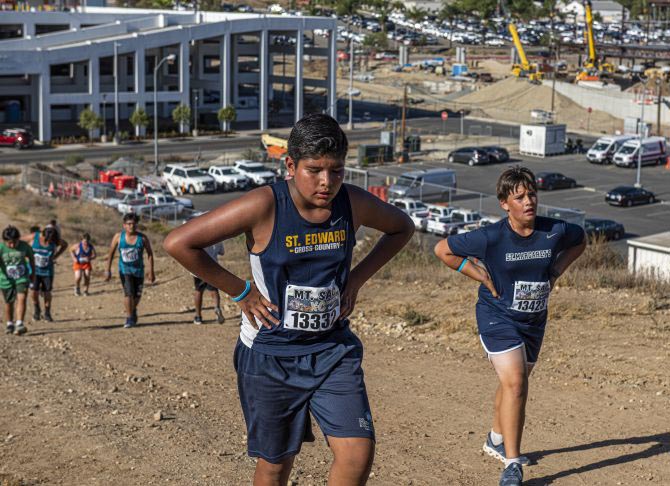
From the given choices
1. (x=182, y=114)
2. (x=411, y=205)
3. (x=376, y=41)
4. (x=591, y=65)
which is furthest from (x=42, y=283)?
(x=376, y=41)

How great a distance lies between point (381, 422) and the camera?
805 centimetres

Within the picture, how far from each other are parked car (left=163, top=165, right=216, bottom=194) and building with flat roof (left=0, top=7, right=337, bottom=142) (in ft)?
48.0

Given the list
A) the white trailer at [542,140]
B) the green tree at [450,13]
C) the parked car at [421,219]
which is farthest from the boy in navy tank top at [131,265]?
the green tree at [450,13]

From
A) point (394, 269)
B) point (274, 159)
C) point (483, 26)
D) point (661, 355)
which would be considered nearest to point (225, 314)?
point (394, 269)

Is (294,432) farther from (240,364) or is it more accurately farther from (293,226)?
(293,226)

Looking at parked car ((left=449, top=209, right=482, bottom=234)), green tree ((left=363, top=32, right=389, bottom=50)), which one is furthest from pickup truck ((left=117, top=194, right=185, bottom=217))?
green tree ((left=363, top=32, right=389, bottom=50))

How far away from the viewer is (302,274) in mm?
4867

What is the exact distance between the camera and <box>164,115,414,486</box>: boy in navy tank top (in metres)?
4.77

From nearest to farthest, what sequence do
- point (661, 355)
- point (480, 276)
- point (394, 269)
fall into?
point (480, 276), point (661, 355), point (394, 269)

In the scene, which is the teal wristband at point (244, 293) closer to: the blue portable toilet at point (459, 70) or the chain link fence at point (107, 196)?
the chain link fence at point (107, 196)

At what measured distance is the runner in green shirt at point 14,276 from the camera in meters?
13.3

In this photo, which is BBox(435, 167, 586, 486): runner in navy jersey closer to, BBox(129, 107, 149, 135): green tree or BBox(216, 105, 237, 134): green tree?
BBox(129, 107, 149, 135): green tree

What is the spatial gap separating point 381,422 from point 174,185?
3966 cm

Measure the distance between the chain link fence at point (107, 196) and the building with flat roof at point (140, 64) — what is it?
16.9m
